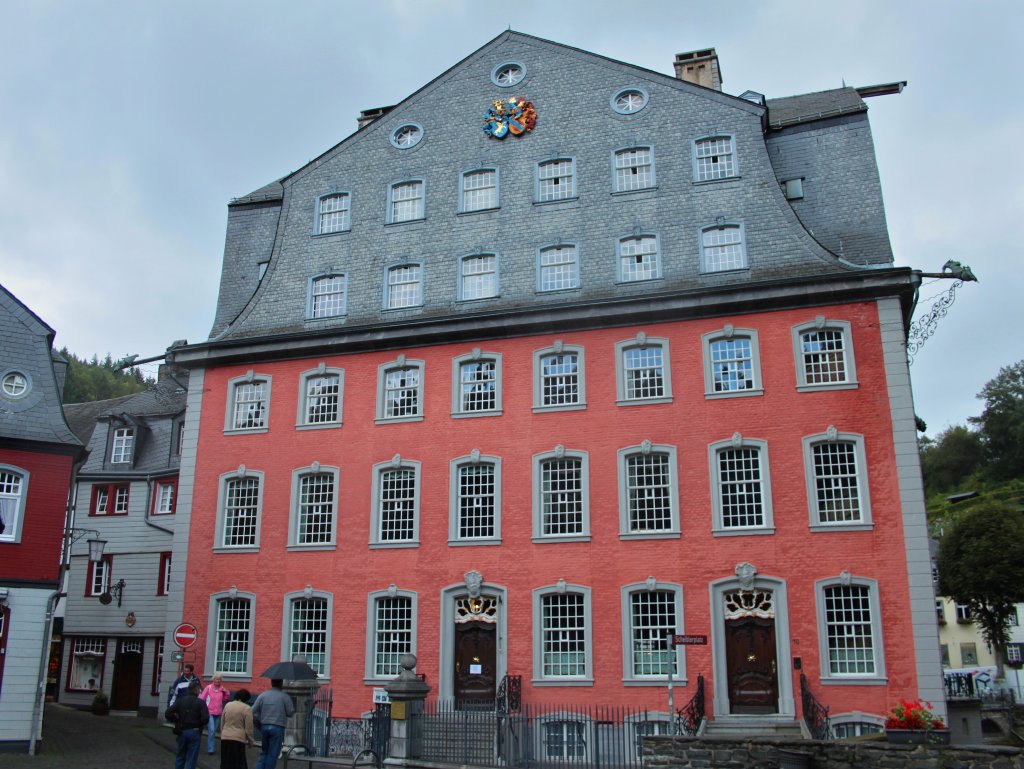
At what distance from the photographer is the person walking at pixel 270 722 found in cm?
1442

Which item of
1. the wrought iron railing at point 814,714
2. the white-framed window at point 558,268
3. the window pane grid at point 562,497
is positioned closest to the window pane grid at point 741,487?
the window pane grid at point 562,497

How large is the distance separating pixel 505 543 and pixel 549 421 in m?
3.40

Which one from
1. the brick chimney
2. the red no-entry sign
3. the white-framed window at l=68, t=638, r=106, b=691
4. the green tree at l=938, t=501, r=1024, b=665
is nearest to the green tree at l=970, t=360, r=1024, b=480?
the green tree at l=938, t=501, r=1024, b=665

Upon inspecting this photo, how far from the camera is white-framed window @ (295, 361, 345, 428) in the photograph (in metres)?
27.1

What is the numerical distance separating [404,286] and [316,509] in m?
7.02

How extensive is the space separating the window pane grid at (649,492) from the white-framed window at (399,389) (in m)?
6.38

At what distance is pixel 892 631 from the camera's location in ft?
69.3

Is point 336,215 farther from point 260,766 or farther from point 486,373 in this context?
point 260,766

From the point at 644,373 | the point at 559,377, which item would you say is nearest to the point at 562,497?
the point at 559,377

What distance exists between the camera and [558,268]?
26.6 m

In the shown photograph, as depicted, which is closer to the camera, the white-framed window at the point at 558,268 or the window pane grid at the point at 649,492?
the window pane grid at the point at 649,492

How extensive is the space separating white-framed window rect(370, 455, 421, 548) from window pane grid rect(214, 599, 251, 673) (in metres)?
4.33

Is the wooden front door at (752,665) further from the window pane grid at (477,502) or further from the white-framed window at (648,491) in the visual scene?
the window pane grid at (477,502)

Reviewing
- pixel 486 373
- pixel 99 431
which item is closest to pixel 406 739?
pixel 486 373
